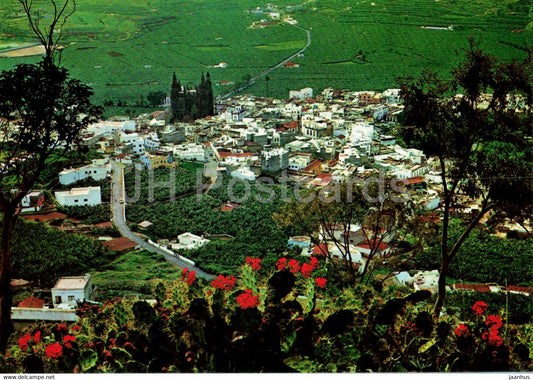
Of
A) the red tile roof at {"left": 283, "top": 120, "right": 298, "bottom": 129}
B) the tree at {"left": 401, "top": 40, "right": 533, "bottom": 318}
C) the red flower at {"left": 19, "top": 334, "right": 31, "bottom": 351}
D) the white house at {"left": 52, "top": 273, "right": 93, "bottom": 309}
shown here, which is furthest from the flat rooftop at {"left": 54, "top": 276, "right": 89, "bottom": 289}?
the red tile roof at {"left": 283, "top": 120, "right": 298, "bottom": 129}

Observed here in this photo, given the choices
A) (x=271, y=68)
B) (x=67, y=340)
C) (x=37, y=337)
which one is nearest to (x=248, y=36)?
(x=271, y=68)

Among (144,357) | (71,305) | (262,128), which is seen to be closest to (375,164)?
(262,128)

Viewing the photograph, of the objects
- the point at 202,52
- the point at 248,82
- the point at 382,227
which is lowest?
the point at 382,227

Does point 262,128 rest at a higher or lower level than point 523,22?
lower

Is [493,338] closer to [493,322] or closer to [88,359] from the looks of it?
[493,322]

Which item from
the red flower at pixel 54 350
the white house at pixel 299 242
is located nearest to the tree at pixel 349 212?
the white house at pixel 299 242

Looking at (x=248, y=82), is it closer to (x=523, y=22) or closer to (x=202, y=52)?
(x=202, y=52)
